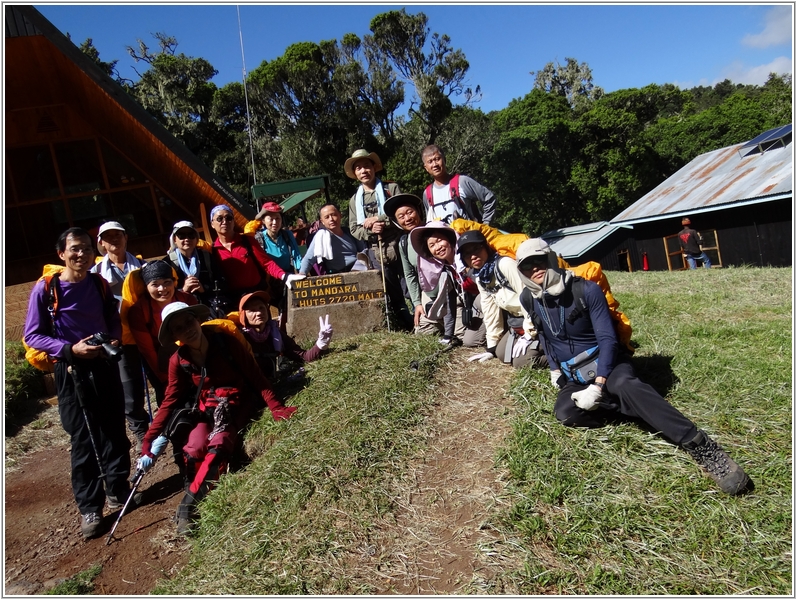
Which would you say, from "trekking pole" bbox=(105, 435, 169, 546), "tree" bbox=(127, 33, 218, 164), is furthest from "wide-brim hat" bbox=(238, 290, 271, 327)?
"tree" bbox=(127, 33, 218, 164)

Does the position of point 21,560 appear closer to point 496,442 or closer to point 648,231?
point 496,442

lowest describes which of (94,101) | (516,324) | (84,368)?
(516,324)

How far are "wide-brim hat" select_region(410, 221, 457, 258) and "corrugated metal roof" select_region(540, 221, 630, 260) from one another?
73.6ft

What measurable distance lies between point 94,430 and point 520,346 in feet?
12.0

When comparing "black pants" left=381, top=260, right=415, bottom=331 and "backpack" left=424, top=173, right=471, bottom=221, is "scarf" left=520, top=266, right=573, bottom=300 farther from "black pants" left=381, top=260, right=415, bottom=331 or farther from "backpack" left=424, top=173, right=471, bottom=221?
"black pants" left=381, top=260, right=415, bottom=331

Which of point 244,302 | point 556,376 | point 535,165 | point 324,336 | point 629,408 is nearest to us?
point 629,408

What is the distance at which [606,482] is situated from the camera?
3.77 m

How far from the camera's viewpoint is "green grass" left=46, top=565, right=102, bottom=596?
13.2 feet

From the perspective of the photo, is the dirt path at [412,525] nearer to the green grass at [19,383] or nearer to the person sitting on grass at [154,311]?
the person sitting on grass at [154,311]

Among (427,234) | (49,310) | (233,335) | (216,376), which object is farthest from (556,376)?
(49,310)

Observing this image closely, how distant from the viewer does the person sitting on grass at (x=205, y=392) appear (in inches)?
193

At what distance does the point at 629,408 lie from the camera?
13.0ft

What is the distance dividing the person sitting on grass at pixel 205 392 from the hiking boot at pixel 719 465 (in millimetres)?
3207

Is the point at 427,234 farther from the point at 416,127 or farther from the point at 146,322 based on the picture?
the point at 416,127
